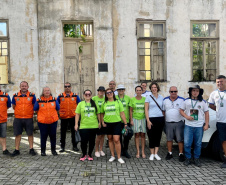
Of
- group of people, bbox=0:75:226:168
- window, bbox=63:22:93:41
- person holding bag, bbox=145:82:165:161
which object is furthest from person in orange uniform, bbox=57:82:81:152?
window, bbox=63:22:93:41

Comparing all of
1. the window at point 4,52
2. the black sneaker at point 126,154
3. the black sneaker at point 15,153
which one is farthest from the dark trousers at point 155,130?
the window at point 4,52

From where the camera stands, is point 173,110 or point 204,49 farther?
point 204,49

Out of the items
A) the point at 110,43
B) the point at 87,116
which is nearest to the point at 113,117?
the point at 87,116

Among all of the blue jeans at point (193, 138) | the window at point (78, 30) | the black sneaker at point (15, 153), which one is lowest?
the black sneaker at point (15, 153)

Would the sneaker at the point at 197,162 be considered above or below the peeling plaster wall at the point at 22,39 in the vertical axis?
below

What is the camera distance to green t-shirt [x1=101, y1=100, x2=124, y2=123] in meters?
5.95

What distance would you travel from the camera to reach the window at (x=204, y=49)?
1070 centimetres

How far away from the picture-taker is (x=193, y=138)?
Result: 580 centimetres

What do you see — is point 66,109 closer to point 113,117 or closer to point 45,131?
point 45,131

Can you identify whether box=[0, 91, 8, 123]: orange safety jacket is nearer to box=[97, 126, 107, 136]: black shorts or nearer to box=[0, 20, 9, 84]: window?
box=[97, 126, 107, 136]: black shorts

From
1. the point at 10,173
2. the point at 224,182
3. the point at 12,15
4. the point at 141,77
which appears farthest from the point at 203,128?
the point at 12,15

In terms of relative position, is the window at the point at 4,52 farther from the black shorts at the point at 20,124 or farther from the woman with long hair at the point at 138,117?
the woman with long hair at the point at 138,117

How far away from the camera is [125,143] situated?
6.41m

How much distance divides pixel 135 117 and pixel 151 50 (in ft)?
16.2
